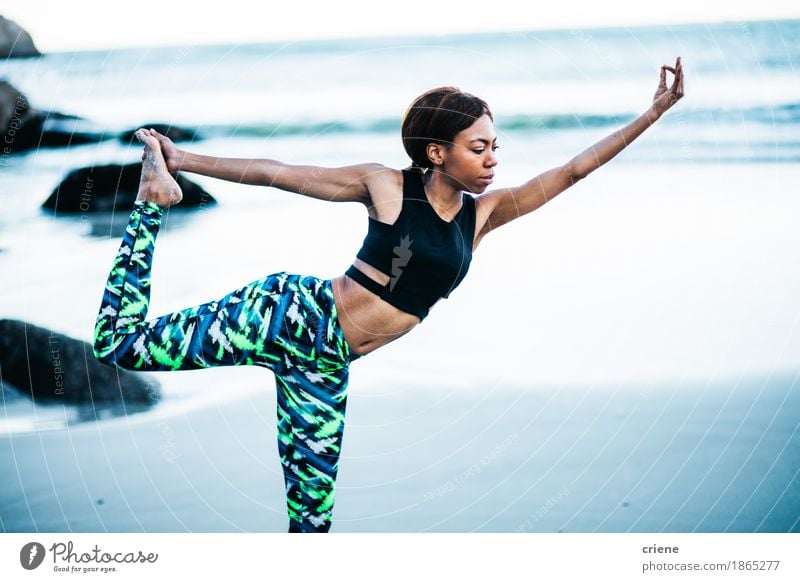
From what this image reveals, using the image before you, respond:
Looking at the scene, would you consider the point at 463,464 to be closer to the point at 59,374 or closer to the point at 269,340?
the point at 269,340

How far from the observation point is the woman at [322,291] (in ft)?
7.70

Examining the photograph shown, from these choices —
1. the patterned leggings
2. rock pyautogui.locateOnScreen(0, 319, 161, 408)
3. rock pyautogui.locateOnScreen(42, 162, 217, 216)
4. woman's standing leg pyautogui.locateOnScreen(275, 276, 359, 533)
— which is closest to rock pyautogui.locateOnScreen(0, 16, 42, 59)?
rock pyautogui.locateOnScreen(42, 162, 217, 216)

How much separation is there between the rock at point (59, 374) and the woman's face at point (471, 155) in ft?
3.99

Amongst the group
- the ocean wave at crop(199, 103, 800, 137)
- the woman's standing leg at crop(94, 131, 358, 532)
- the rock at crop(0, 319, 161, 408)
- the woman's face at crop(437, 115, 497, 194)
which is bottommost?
the rock at crop(0, 319, 161, 408)

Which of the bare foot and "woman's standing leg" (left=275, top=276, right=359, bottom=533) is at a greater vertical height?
the bare foot

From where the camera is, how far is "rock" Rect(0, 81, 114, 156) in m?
3.03

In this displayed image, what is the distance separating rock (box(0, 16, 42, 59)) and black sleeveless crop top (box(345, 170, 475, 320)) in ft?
4.62

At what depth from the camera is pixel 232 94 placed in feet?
10.3

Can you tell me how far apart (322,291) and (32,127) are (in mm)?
1318

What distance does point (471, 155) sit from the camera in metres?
2.37

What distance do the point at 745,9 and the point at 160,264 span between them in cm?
196

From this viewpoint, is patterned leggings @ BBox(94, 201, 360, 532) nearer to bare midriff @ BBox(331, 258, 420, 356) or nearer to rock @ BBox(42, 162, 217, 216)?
bare midriff @ BBox(331, 258, 420, 356)

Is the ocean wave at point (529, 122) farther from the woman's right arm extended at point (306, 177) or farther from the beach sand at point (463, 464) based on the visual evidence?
the beach sand at point (463, 464)
